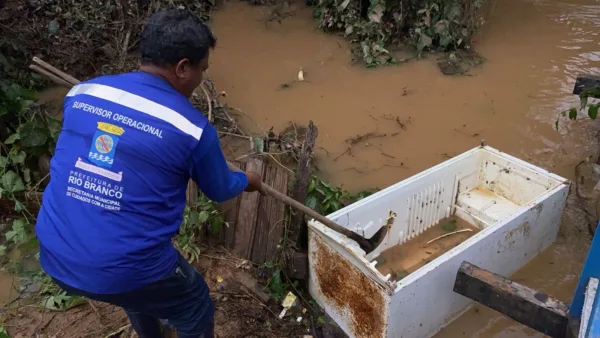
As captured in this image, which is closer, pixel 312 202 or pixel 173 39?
pixel 173 39

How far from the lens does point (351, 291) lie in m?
2.75

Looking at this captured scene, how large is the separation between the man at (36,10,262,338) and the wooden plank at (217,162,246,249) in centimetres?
125

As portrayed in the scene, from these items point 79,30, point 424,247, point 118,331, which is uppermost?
point 79,30

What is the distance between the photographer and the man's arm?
5.91 ft

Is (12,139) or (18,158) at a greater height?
(12,139)

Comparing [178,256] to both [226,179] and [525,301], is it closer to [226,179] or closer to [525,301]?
[226,179]

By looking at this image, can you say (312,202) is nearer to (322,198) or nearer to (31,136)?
(322,198)

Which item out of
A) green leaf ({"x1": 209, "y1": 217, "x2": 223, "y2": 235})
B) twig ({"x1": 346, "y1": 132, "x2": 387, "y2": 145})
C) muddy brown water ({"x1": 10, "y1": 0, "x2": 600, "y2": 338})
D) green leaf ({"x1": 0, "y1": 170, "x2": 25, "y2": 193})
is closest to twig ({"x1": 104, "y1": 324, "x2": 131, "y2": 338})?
green leaf ({"x1": 209, "y1": 217, "x2": 223, "y2": 235})

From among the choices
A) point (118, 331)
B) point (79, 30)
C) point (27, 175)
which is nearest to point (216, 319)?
point (118, 331)

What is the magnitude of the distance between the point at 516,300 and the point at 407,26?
15.5ft

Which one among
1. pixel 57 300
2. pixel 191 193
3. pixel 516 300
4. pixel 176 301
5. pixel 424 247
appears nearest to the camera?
pixel 176 301

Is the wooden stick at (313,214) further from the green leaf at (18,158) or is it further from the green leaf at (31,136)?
the green leaf at (18,158)

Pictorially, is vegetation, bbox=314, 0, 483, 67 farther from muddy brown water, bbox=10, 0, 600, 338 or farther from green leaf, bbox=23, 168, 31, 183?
green leaf, bbox=23, 168, 31, 183

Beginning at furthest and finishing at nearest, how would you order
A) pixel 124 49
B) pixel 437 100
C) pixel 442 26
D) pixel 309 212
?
pixel 442 26 → pixel 124 49 → pixel 437 100 → pixel 309 212
